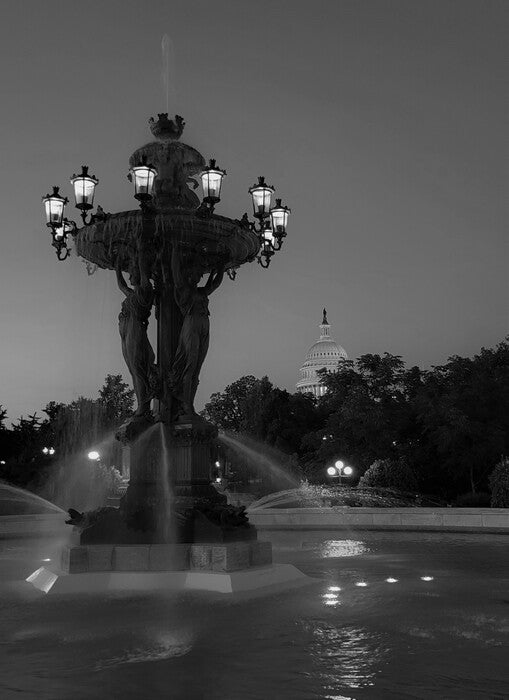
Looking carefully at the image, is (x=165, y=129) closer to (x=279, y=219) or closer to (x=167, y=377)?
(x=279, y=219)

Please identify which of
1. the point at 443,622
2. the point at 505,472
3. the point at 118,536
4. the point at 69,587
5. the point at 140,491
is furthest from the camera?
the point at 505,472

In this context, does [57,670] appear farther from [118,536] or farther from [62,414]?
[62,414]

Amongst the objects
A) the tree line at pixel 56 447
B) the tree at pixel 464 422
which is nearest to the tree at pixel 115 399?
the tree line at pixel 56 447

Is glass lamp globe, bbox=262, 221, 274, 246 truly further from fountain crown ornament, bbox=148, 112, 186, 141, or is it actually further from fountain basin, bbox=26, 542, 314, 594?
fountain basin, bbox=26, 542, 314, 594

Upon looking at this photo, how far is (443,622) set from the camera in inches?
302

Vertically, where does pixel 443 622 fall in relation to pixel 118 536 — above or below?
below

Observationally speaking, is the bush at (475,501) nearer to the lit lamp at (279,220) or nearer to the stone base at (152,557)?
the lit lamp at (279,220)

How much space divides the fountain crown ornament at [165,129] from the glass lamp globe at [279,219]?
2.15m

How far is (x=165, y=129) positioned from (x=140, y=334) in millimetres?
3684

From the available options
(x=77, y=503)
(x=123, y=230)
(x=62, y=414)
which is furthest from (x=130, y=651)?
(x=62, y=414)

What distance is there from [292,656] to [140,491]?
5643mm

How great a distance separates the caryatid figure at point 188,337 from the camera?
1199cm

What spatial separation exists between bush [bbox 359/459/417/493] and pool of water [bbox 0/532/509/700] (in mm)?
23175

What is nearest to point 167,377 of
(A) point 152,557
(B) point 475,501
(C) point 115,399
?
(A) point 152,557
